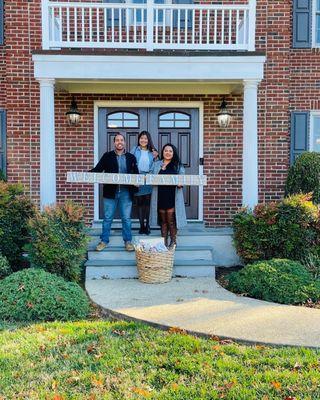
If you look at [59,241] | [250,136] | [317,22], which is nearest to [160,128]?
[250,136]

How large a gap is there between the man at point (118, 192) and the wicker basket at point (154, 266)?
2.25 ft

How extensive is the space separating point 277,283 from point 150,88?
171 inches

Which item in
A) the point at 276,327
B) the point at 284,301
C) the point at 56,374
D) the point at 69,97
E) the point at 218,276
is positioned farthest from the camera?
the point at 69,97

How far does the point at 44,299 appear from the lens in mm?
4559

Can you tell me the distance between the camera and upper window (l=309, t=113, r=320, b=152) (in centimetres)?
830

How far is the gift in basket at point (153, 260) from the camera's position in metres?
5.79

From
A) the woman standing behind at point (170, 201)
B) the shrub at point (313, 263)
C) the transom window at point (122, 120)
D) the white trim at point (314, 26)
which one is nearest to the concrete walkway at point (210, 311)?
the woman standing behind at point (170, 201)

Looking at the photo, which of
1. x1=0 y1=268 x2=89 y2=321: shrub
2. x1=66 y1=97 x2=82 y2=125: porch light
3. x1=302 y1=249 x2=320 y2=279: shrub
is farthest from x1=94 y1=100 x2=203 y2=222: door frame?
x1=0 y1=268 x2=89 y2=321: shrub

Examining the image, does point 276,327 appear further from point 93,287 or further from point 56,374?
point 93,287

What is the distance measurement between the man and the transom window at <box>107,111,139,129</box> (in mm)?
1720

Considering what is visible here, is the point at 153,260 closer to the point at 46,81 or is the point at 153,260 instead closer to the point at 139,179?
the point at 139,179

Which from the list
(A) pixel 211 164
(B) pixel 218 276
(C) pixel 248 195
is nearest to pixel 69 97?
(A) pixel 211 164

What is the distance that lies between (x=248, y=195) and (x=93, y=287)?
9.64ft

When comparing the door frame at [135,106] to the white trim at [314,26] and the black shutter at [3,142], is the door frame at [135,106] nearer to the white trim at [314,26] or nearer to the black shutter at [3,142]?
the black shutter at [3,142]
